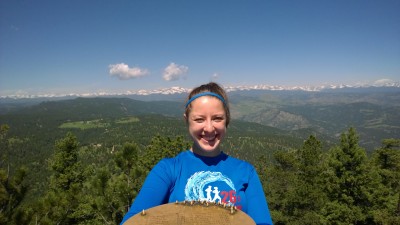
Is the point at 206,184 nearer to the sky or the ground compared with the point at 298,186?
nearer to the sky

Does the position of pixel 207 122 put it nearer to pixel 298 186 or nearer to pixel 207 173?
pixel 207 173

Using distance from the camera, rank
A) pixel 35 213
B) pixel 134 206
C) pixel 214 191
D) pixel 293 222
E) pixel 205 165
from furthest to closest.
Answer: pixel 293 222, pixel 35 213, pixel 205 165, pixel 214 191, pixel 134 206

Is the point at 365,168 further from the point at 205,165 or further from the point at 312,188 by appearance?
the point at 205,165

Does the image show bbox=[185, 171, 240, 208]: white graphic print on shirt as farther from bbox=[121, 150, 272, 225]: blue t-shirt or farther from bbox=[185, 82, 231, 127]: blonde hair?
bbox=[185, 82, 231, 127]: blonde hair

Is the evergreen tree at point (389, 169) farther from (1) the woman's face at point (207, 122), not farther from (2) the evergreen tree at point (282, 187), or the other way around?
(1) the woman's face at point (207, 122)

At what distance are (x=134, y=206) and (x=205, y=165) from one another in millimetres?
931

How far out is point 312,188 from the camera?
113 ft

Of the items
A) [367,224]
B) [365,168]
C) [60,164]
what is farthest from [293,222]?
[60,164]

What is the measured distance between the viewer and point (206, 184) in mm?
2883

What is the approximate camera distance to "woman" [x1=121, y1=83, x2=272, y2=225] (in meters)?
2.77

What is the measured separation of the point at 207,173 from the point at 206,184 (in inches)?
5.1

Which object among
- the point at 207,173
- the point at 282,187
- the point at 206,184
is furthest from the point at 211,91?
the point at 282,187

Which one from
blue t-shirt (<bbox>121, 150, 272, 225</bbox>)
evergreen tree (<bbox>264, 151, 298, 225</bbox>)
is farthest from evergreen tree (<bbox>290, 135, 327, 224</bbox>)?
blue t-shirt (<bbox>121, 150, 272, 225</bbox>)

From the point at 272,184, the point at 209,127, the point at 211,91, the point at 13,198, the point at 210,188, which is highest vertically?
the point at 211,91
